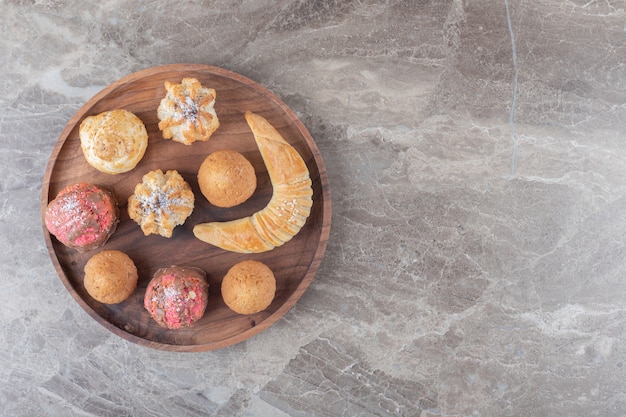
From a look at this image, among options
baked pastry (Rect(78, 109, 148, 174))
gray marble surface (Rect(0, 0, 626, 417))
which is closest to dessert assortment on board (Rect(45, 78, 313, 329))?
baked pastry (Rect(78, 109, 148, 174))

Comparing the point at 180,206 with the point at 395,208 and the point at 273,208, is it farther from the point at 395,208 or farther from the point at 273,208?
the point at 395,208

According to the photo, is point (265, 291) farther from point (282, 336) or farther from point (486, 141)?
point (486, 141)

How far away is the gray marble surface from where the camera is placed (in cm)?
303

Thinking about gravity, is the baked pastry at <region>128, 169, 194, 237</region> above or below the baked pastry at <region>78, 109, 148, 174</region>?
below

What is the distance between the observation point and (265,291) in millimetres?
2678

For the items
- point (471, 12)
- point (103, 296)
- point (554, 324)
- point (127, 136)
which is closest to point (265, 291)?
point (103, 296)

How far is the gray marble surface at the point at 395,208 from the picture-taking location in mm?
3025

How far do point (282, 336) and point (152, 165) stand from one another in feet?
3.94

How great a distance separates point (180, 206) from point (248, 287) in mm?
Result: 536

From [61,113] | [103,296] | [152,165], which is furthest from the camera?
[61,113]

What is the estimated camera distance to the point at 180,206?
8.86ft

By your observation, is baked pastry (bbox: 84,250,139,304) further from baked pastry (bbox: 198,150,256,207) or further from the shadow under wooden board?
baked pastry (bbox: 198,150,256,207)

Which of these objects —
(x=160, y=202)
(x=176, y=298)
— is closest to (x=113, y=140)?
(x=160, y=202)

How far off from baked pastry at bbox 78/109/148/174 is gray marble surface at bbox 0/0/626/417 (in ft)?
1.38
